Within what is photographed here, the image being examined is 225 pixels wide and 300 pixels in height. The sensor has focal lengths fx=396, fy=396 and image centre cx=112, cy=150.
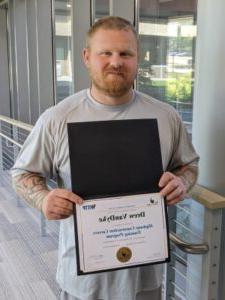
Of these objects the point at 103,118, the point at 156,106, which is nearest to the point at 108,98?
the point at 103,118

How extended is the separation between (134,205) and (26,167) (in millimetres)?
387

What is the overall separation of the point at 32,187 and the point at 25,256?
7.29 ft

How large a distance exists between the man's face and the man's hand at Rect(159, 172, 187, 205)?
0.99ft

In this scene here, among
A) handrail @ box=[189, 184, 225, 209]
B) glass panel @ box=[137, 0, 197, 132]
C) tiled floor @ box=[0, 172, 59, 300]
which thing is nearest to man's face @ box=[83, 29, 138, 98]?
handrail @ box=[189, 184, 225, 209]

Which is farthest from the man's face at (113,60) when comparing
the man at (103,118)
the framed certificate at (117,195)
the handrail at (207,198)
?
the handrail at (207,198)

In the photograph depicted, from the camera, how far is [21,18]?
234 inches

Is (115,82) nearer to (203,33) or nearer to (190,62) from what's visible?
(203,33)

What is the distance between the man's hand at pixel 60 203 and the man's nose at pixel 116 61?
0.40 m

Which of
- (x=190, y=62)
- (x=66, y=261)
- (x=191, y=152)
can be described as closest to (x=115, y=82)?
(x=191, y=152)

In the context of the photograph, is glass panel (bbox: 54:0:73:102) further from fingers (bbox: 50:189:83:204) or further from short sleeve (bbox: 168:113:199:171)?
fingers (bbox: 50:189:83:204)

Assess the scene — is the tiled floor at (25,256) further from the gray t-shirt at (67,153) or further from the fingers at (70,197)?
the fingers at (70,197)

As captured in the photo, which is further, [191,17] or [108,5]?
[108,5]

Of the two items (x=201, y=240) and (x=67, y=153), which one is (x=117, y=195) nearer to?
(x=67, y=153)

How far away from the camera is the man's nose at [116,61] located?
1.18 m
